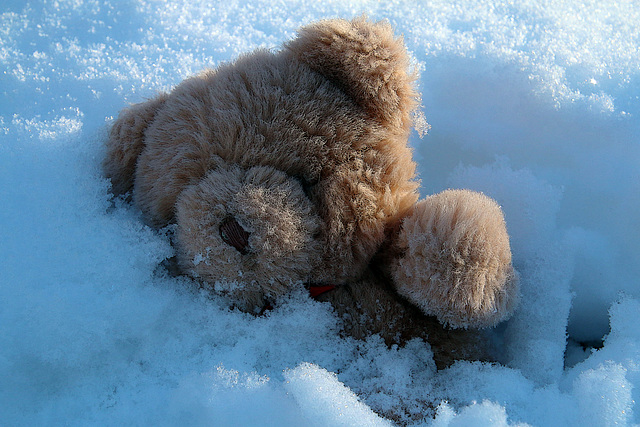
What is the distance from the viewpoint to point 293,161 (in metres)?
0.86

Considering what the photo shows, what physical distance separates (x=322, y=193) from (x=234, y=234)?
173 millimetres

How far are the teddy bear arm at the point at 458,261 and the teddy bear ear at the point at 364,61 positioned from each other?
196 millimetres

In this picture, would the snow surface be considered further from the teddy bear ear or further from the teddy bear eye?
the teddy bear ear

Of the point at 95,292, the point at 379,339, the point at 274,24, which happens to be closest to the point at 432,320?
the point at 379,339

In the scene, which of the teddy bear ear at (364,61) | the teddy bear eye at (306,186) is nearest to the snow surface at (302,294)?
the teddy bear eye at (306,186)

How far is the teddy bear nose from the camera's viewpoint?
2.76 ft

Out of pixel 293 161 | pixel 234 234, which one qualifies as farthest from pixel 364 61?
pixel 234 234

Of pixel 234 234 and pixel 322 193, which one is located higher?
pixel 322 193

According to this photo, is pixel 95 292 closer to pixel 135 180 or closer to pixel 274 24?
pixel 135 180

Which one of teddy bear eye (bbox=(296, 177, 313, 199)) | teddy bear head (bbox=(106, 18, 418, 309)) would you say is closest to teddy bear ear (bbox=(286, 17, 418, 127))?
teddy bear head (bbox=(106, 18, 418, 309))

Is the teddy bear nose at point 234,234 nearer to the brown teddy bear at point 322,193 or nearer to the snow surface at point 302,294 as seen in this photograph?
the brown teddy bear at point 322,193

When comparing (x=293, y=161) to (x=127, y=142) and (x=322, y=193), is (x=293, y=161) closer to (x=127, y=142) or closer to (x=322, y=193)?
(x=322, y=193)

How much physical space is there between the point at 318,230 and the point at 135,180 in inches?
16.1

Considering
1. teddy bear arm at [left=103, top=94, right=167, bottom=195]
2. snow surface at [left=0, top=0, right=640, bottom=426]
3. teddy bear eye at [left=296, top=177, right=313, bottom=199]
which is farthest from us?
teddy bear arm at [left=103, top=94, right=167, bottom=195]
